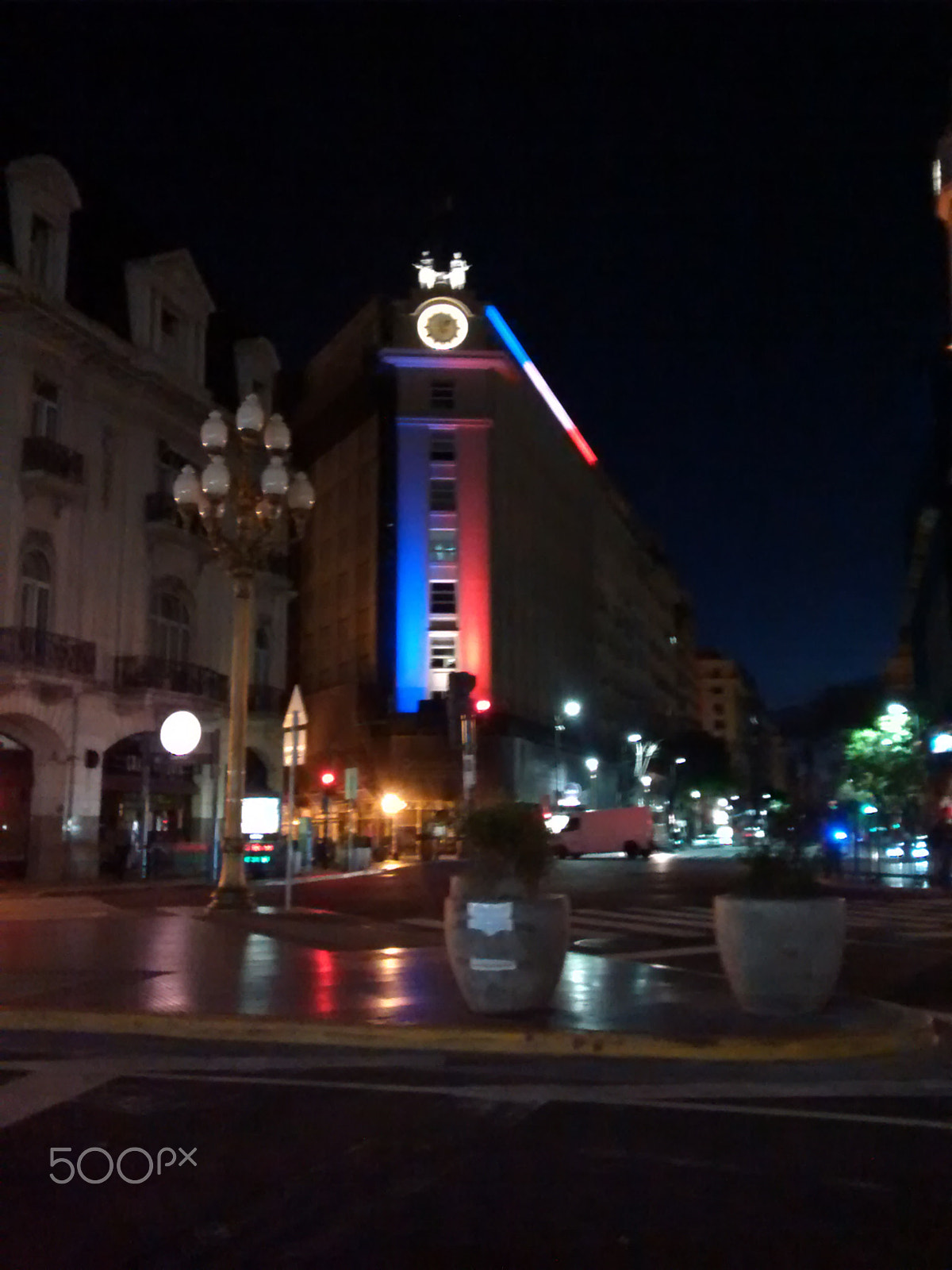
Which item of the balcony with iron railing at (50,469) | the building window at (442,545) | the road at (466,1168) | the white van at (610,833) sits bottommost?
the road at (466,1168)

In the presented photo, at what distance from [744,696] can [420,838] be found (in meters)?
144

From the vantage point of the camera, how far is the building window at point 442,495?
63.1m

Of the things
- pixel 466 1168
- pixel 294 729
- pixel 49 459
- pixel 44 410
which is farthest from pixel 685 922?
pixel 44 410

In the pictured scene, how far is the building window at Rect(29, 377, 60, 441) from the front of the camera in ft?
108

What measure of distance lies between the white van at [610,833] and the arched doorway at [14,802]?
27027 mm

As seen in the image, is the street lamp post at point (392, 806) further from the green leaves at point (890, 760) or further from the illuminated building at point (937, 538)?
the illuminated building at point (937, 538)

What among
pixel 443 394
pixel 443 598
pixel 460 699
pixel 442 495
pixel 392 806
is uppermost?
pixel 443 394

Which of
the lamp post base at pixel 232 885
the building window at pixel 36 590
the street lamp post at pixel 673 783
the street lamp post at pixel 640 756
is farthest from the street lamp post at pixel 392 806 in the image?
the street lamp post at pixel 673 783

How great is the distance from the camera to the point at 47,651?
32.3m

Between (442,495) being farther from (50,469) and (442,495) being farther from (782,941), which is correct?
(782,941)

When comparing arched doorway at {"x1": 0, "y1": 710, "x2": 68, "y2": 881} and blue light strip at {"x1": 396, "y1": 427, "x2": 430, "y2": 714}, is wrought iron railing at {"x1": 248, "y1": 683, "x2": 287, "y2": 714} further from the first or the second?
blue light strip at {"x1": 396, "y1": 427, "x2": 430, "y2": 714}

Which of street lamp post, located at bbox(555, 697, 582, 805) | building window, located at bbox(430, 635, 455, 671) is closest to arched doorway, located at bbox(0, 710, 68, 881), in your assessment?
building window, located at bbox(430, 635, 455, 671)

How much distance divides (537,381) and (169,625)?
3821 cm

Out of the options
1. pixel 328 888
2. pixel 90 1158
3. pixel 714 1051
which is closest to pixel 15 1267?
pixel 90 1158
